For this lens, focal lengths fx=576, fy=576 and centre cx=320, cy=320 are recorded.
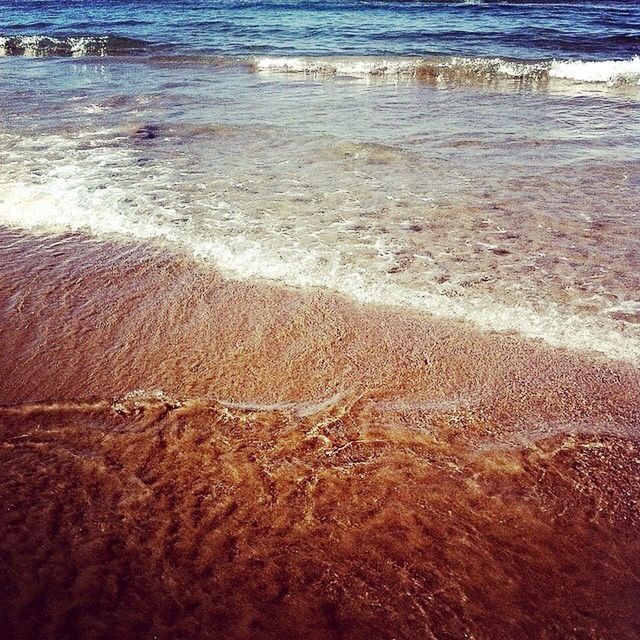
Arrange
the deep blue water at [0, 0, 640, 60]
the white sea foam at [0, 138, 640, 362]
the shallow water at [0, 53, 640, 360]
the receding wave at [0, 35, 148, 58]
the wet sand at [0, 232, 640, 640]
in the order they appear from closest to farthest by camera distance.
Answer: the wet sand at [0, 232, 640, 640], the white sea foam at [0, 138, 640, 362], the shallow water at [0, 53, 640, 360], the deep blue water at [0, 0, 640, 60], the receding wave at [0, 35, 148, 58]

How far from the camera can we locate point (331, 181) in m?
5.84

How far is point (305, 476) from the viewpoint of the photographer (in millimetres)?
2453

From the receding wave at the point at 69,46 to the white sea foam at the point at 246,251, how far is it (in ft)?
34.0

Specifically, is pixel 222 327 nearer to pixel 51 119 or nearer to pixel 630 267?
pixel 630 267

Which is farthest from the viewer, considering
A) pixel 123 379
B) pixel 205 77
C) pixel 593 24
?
pixel 593 24

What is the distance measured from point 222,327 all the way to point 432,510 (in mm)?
1719

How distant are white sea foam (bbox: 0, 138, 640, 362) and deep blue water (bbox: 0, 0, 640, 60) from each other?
31.1 ft

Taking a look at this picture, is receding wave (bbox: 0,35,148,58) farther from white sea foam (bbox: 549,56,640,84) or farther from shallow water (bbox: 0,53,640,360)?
white sea foam (bbox: 549,56,640,84)

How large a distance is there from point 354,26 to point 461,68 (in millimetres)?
6560

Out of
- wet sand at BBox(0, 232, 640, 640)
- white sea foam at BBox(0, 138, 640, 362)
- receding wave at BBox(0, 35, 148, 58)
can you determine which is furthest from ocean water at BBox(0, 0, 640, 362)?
receding wave at BBox(0, 35, 148, 58)

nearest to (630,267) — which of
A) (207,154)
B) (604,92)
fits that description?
(207,154)

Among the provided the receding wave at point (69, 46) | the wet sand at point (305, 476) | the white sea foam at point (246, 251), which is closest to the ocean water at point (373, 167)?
the white sea foam at point (246, 251)

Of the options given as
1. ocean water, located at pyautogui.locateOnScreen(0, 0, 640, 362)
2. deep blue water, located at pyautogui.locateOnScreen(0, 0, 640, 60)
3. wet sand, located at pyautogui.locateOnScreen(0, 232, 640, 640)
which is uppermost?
deep blue water, located at pyautogui.locateOnScreen(0, 0, 640, 60)

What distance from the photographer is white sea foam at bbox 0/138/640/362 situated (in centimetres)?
344
